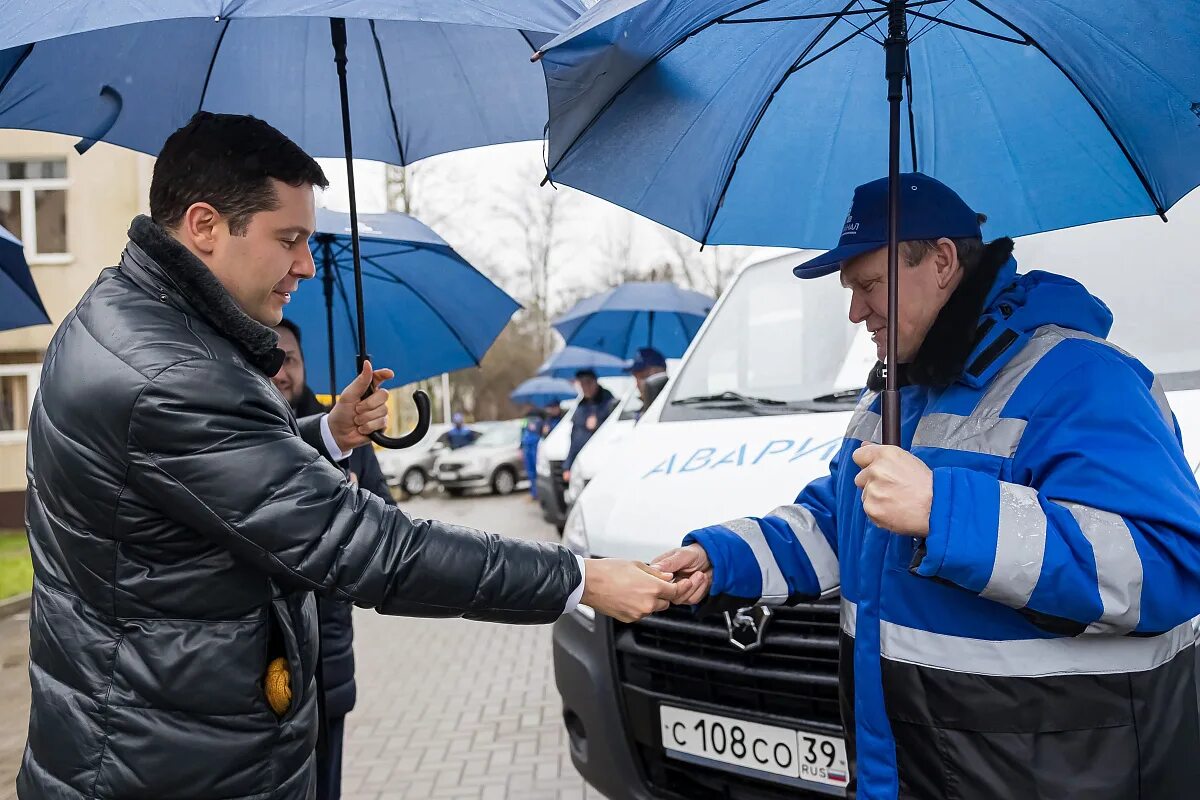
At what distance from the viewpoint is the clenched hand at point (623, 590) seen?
2084mm

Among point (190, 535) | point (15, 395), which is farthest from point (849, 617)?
point (15, 395)

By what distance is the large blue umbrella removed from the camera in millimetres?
1797

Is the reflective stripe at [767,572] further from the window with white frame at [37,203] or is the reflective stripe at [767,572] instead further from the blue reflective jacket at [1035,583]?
the window with white frame at [37,203]

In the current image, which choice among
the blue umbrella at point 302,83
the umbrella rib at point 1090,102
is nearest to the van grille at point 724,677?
the blue umbrella at point 302,83

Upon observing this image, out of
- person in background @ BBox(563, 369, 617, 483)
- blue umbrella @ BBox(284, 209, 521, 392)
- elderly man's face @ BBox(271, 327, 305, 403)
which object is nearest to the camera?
elderly man's face @ BBox(271, 327, 305, 403)

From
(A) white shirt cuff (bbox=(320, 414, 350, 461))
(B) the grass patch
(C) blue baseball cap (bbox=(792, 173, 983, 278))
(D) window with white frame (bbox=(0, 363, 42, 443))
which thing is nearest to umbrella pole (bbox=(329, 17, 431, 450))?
(A) white shirt cuff (bbox=(320, 414, 350, 461))

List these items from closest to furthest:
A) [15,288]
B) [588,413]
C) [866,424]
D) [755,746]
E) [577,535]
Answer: [866,424] < [755,746] < [577,535] < [15,288] < [588,413]

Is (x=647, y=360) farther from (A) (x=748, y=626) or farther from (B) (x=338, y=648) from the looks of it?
(A) (x=748, y=626)

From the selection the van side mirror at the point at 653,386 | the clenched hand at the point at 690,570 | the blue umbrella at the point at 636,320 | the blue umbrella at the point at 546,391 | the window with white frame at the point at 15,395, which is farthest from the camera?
the blue umbrella at the point at 546,391

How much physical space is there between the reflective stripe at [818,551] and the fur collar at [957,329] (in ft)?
1.68

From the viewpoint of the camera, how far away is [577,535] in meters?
3.45

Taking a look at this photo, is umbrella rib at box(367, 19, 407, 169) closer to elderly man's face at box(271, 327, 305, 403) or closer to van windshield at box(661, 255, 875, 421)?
elderly man's face at box(271, 327, 305, 403)

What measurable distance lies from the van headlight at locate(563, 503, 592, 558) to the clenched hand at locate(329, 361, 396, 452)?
79 cm

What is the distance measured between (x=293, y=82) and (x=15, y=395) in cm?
1664
